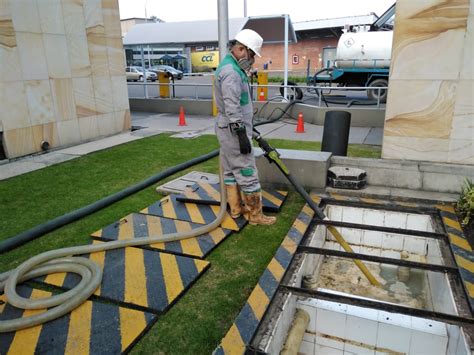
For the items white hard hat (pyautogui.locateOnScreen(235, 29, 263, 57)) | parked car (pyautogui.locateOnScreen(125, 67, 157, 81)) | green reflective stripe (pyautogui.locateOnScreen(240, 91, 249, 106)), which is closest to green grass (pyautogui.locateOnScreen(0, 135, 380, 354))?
green reflective stripe (pyautogui.locateOnScreen(240, 91, 249, 106))

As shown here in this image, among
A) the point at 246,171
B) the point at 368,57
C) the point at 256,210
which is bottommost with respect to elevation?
the point at 256,210

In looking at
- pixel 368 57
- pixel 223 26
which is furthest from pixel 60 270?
pixel 368 57

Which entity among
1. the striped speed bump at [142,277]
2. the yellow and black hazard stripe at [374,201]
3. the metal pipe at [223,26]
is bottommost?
the striped speed bump at [142,277]

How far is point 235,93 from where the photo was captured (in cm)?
399

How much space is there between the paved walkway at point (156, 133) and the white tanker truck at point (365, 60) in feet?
17.0

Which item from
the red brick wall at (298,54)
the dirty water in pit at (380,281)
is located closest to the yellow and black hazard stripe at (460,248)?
the dirty water in pit at (380,281)

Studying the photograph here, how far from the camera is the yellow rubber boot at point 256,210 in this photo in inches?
175

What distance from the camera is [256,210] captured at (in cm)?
452

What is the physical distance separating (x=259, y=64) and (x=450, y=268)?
119 feet

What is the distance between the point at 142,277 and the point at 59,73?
21.4 feet

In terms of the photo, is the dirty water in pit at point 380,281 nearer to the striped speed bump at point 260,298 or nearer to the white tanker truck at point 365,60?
the striped speed bump at point 260,298

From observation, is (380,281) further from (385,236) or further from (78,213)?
(78,213)

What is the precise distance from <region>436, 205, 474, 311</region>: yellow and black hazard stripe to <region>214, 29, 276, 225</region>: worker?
1.91 m

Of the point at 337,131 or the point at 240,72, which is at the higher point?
the point at 240,72
